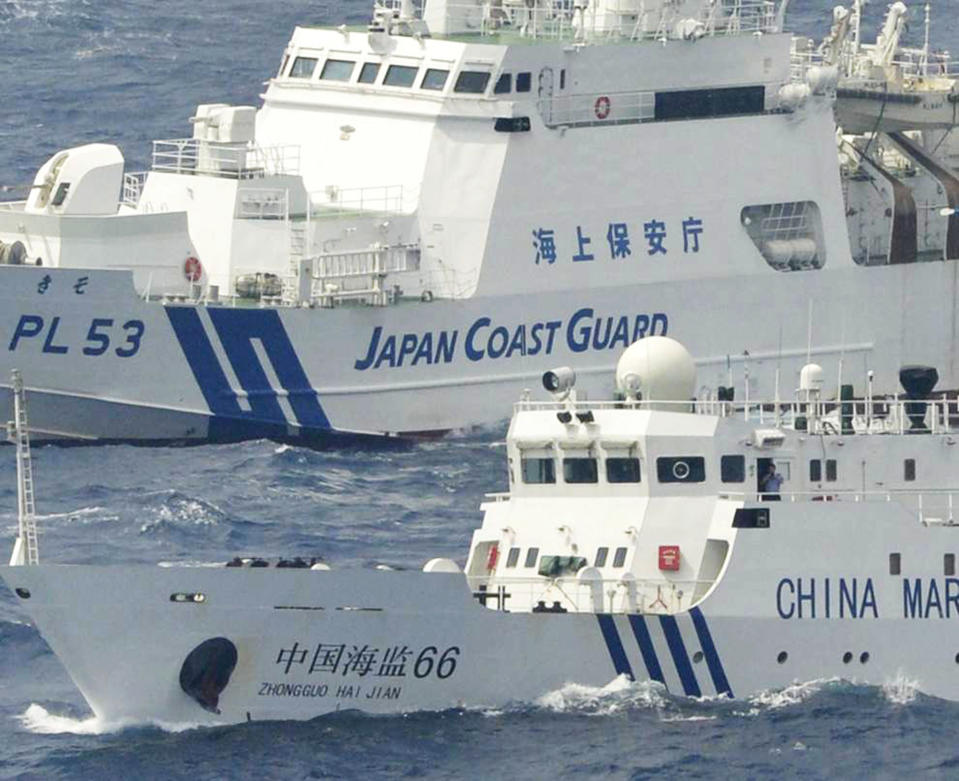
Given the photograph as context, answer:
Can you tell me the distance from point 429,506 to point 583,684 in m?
11.7

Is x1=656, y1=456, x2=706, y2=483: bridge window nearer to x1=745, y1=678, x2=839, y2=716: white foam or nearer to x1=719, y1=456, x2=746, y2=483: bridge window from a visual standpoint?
x1=719, y1=456, x2=746, y2=483: bridge window

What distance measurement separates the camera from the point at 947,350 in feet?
208

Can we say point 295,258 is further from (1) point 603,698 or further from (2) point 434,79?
Answer: (1) point 603,698

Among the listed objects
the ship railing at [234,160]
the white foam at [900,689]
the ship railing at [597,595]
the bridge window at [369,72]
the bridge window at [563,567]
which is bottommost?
the white foam at [900,689]

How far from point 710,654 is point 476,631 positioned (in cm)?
269

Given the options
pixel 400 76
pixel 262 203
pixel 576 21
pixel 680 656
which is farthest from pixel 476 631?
pixel 576 21

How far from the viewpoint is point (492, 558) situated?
133 feet

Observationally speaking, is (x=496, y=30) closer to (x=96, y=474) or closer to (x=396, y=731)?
(x=96, y=474)

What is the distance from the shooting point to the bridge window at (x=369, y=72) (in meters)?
58.6

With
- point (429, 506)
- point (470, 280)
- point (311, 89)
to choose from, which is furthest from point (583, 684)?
point (311, 89)

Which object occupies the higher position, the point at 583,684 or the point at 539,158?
the point at 539,158

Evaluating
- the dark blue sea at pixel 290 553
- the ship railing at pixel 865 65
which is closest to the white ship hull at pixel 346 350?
the dark blue sea at pixel 290 553

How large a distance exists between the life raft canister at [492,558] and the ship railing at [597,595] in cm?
63

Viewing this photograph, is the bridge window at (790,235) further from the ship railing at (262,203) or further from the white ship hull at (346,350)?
the ship railing at (262,203)
